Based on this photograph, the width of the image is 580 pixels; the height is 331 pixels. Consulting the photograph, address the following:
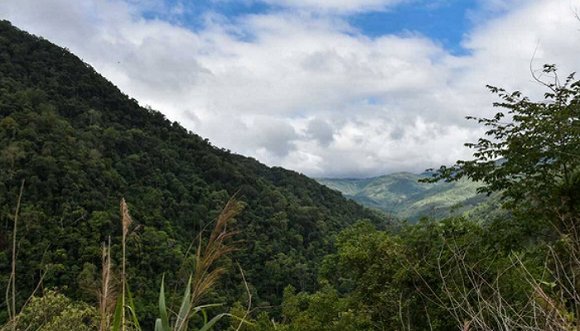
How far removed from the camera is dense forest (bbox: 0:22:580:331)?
5.39ft

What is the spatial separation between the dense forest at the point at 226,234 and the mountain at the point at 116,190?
0.35 meters

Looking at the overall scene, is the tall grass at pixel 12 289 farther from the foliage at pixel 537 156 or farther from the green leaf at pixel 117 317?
the foliage at pixel 537 156

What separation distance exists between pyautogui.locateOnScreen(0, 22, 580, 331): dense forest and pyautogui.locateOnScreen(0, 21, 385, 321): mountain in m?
0.35

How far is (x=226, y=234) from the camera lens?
51.3 inches

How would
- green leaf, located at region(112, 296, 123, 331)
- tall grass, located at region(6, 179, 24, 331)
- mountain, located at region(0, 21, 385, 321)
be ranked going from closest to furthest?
green leaf, located at region(112, 296, 123, 331)
tall grass, located at region(6, 179, 24, 331)
mountain, located at region(0, 21, 385, 321)

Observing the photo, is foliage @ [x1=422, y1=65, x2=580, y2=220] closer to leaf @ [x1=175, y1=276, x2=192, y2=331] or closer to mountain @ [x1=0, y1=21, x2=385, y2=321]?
leaf @ [x1=175, y1=276, x2=192, y2=331]

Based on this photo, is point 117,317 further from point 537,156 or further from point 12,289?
point 537,156

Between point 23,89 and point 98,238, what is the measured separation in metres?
45.7

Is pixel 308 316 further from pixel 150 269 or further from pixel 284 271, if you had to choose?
pixel 284 271

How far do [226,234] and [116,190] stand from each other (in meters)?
73.3

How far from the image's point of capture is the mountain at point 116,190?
5016cm

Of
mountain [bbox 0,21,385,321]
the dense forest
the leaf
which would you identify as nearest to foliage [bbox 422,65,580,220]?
the dense forest

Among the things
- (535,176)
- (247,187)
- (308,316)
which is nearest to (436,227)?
(535,176)

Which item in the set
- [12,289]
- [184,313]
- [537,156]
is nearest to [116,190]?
[537,156]
